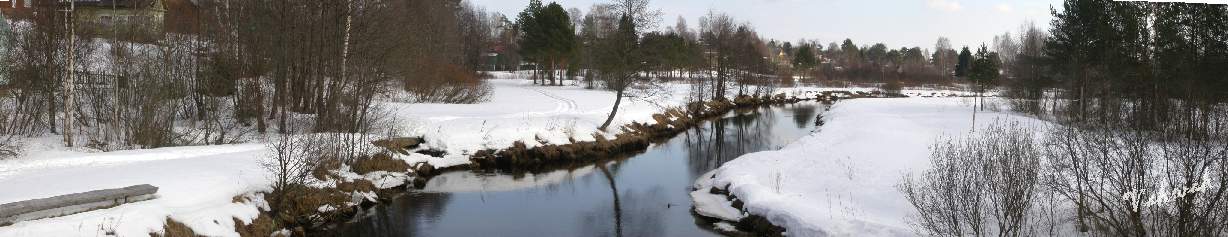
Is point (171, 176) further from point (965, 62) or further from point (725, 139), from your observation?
point (965, 62)

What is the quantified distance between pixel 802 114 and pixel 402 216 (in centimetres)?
2949

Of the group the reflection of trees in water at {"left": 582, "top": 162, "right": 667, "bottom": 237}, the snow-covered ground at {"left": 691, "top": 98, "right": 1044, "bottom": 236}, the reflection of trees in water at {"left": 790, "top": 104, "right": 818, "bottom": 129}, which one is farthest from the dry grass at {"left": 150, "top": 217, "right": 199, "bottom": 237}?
the reflection of trees in water at {"left": 790, "top": 104, "right": 818, "bottom": 129}

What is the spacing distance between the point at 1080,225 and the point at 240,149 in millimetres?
13896

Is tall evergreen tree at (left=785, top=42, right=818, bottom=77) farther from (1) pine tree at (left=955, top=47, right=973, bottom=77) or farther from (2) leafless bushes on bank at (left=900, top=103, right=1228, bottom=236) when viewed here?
(2) leafless bushes on bank at (left=900, top=103, right=1228, bottom=236)

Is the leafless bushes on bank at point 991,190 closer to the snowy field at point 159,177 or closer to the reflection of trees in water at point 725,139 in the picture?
the snowy field at point 159,177

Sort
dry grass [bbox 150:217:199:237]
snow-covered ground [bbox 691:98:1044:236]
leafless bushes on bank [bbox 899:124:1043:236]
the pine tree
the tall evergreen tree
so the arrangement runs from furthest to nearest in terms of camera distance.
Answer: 1. the tall evergreen tree
2. the pine tree
3. snow-covered ground [bbox 691:98:1044:236]
4. dry grass [bbox 150:217:199:237]
5. leafless bushes on bank [bbox 899:124:1043:236]

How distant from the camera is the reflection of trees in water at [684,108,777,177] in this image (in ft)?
68.3

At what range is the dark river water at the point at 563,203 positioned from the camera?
478 inches

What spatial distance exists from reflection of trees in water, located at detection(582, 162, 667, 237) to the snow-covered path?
519cm

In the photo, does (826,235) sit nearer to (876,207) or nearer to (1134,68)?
(876,207)

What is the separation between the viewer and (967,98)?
3841cm

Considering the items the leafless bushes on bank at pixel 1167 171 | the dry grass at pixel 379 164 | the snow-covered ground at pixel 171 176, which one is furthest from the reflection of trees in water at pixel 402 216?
the leafless bushes on bank at pixel 1167 171

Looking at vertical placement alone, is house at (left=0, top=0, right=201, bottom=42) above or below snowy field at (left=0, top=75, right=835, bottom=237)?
above

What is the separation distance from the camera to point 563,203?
1453 centimetres
